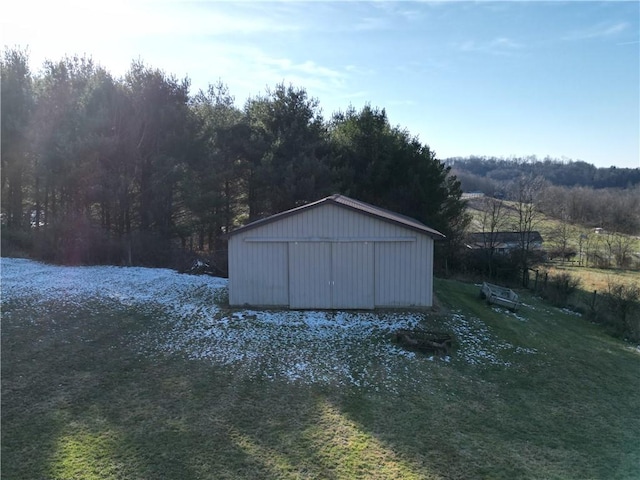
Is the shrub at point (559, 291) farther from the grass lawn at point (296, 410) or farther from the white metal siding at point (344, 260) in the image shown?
the white metal siding at point (344, 260)

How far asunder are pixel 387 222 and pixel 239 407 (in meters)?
7.00

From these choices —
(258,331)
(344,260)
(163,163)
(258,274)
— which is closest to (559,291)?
(344,260)

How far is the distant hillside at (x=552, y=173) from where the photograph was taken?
9165 cm

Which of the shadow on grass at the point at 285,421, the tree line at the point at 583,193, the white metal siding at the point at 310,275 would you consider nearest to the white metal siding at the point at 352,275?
the white metal siding at the point at 310,275

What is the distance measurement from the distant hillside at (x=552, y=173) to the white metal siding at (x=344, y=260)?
225ft

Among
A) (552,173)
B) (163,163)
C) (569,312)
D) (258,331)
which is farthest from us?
(552,173)

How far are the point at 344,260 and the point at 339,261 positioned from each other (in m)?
0.15

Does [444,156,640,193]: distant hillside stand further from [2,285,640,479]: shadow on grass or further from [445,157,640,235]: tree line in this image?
[2,285,640,479]: shadow on grass

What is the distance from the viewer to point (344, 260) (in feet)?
41.8

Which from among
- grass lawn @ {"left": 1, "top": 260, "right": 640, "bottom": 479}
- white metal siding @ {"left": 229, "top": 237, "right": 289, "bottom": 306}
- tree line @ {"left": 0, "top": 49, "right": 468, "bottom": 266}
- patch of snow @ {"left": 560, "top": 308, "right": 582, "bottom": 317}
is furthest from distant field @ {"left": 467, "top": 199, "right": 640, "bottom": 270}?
grass lawn @ {"left": 1, "top": 260, "right": 640, "bottom": 479}

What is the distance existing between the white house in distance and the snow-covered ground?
0.52 meters

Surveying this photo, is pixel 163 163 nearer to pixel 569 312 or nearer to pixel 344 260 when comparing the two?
pixel 344 260

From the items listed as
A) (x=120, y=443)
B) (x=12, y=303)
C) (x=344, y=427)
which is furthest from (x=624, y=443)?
(x=12, y=303)

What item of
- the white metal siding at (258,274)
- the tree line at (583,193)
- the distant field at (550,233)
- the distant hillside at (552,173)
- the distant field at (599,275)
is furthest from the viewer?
the distant hillside at (552,173)
